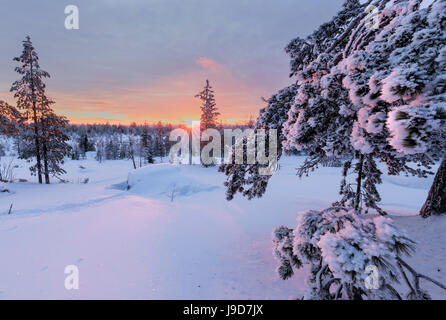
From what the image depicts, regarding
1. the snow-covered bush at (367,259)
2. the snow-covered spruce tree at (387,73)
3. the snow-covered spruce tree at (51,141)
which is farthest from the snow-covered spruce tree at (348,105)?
the snow-covered spruce tree at (51,141)

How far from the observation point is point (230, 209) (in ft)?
38.4

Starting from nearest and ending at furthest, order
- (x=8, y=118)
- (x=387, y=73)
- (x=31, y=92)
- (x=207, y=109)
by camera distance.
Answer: (x=387, y=73) < (x=8, y=118) < (x=31, y=92) < (x=207, y=109)

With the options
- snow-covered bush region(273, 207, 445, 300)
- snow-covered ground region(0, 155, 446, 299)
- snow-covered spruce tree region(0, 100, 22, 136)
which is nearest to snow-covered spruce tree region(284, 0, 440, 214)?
snow-covered bush region(273, 207, 445, 300)

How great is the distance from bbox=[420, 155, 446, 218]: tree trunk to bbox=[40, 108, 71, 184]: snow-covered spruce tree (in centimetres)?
2476

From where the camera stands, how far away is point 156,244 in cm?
705

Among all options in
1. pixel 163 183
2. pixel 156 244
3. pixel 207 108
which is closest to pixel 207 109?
pixel 207 108

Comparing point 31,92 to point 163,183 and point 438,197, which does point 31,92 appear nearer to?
point 163,183

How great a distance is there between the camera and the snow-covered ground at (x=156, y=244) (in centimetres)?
460

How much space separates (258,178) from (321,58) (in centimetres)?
258

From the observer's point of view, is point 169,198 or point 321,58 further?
point 169,198

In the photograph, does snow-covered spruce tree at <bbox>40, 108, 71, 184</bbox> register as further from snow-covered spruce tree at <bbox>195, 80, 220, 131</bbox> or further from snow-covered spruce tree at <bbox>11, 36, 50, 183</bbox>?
snow-covered spruce tree at <bbox>195, 80, 220, 131</bbox>

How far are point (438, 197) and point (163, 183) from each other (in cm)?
1647
